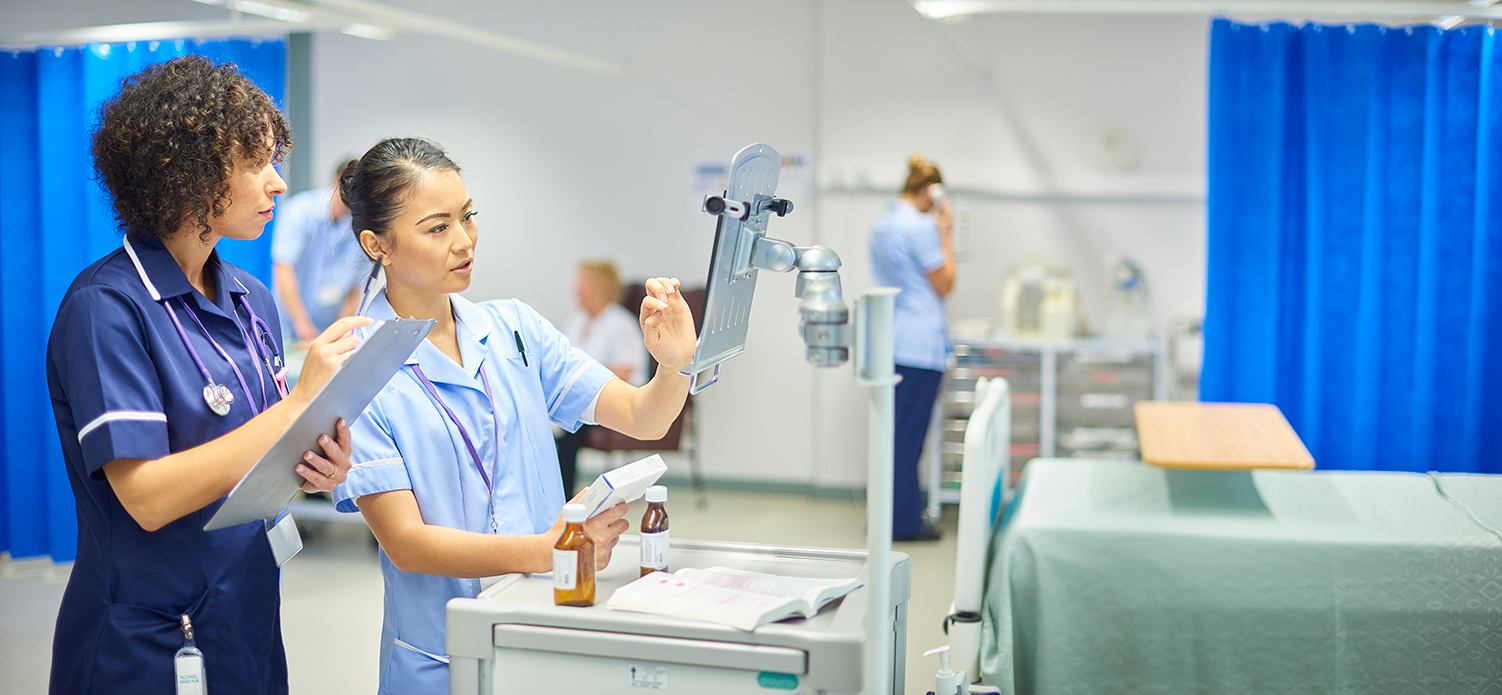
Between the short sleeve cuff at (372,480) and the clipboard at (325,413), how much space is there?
60 millimetres

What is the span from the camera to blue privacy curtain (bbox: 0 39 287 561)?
3.37 m

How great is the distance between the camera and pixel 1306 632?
2.37m

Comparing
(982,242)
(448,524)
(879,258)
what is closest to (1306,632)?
(448,524)

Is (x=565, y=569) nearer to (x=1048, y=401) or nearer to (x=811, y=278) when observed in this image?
(x=811, y=278)

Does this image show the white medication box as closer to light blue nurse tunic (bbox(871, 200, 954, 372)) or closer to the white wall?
light blue nurse tunic (bbox(871, 200, 954, 372))

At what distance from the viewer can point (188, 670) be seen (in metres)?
1.40

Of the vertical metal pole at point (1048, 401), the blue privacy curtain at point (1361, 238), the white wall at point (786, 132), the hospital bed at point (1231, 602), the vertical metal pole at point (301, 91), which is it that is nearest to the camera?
the hospital bed at point (1231, 602)

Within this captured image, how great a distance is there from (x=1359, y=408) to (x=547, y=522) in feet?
12.2

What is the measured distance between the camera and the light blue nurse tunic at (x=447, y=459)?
4.73 ft

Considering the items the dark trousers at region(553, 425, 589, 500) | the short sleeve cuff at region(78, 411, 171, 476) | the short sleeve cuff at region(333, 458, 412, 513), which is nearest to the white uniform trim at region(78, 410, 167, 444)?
the short sleeve cuff at region(78, 411, 171, 476)

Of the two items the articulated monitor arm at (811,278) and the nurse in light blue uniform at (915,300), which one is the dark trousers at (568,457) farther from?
the articulated monitor arm at (811,278)

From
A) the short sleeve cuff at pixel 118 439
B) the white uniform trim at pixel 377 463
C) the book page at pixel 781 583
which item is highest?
the short sleeve cuff at pixel 118 439

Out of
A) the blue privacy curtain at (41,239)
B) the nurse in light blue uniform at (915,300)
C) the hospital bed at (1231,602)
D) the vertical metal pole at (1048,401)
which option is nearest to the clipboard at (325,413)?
the hospital bed at (1231,602)

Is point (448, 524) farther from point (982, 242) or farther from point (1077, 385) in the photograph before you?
point (982, 242)
